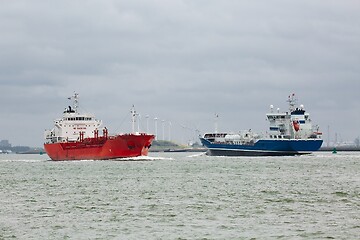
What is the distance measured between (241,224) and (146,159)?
9052 cm

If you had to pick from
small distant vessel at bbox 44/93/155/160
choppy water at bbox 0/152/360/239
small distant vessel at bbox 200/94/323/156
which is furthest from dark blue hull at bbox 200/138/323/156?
choppy water at bbox 0/152/360/239

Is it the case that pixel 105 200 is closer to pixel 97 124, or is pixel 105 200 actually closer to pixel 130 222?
pixel 130 222

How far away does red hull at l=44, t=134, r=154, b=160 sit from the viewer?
12075cm

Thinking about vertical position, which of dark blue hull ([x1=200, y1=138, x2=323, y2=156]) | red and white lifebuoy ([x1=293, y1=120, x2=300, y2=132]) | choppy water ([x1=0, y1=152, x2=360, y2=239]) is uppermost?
red and white lifebuoy ([x1=293, y1=120, x2=300, y2=132])

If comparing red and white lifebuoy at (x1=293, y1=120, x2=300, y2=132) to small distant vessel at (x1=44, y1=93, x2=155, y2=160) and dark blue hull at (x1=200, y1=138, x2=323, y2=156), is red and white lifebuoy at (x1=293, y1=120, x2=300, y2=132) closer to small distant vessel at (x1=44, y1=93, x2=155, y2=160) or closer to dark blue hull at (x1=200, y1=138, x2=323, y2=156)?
dark blue hull at (x1=200, y1=138, x2=323, y2=156)

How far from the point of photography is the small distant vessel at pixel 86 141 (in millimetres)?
121750

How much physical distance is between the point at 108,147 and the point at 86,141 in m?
5.90

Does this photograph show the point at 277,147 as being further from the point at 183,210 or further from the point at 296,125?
the point at 183,210

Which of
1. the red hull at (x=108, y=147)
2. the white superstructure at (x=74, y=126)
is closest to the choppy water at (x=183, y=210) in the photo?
the red hull at (x=108, y=147)

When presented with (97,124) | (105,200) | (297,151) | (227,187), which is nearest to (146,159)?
(97,124)

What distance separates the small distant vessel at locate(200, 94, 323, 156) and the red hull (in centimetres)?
2982

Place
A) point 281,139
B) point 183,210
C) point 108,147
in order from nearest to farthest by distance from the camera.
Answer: point 183,210 < point 108,147 < point 281,139

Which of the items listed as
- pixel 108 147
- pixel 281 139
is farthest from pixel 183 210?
pixel 281 139

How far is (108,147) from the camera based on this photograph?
124m
